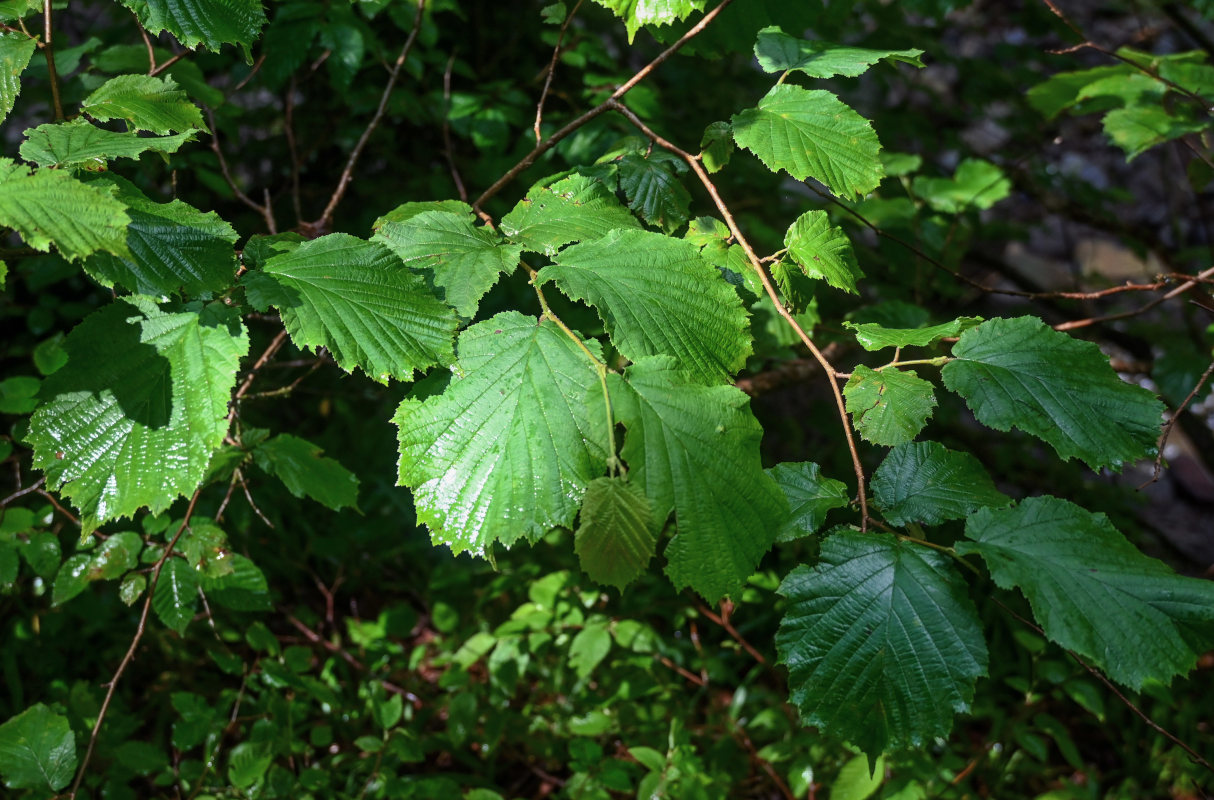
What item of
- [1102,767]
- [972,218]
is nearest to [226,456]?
[972,218]

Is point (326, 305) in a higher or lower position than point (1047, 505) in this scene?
higher

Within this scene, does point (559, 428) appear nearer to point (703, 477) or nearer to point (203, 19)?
point (703, 477)

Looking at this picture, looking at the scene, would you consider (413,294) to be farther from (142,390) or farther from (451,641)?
(451,641)

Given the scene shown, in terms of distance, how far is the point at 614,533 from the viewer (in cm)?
84

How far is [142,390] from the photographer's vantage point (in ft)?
3.17

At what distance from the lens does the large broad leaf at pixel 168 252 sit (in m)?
0.92

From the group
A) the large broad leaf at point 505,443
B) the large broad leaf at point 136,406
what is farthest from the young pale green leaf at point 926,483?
the large broad leaf at point 136,406

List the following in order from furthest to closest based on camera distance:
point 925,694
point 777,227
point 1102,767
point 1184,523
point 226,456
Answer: point 1184,523 < point 777,227 < point 1102,767 < point 226,456 < point 925,694

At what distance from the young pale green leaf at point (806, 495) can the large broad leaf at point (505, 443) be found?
25 centimetres

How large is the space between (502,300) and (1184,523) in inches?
146

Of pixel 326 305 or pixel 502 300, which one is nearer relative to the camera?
pixel 326 305

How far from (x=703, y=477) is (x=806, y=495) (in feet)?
0.56

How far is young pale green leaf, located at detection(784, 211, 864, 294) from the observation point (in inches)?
45.3

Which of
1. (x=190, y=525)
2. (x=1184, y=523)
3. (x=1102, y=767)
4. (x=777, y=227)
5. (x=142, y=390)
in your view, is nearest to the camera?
(x=142, y=390)
